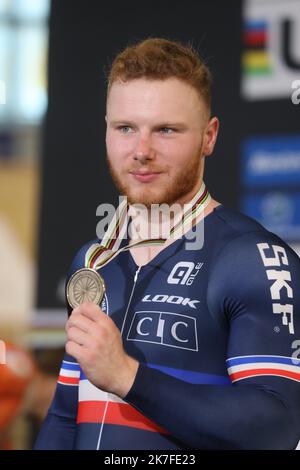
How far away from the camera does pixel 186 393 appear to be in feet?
4.80

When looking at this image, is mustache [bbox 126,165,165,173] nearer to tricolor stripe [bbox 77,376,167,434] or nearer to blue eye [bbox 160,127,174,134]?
blue eye [bbox 160,127,174,134]

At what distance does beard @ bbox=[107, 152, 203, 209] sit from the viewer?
1.70 metres

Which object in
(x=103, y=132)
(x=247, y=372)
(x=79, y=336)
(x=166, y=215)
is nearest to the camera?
(x=79, y=336)

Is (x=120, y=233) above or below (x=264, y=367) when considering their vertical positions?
above

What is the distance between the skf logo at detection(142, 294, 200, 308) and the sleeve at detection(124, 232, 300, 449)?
0.14ft

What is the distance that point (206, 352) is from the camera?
158cm

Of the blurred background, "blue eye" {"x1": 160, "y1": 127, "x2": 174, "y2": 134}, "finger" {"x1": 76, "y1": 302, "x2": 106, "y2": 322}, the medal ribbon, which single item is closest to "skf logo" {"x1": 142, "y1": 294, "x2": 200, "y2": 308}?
the medal ribbon

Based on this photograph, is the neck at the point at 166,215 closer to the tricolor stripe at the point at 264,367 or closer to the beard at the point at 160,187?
the beard at the point at 160,187

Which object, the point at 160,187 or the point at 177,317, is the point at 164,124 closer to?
the point at 160,187

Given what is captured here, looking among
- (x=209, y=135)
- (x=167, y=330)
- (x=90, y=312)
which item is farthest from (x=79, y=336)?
(x=209, y=135)

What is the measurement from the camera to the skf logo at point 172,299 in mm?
1608

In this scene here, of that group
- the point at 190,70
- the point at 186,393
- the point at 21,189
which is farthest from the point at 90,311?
the point at 21,189

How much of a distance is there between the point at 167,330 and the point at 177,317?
0.03 meters
